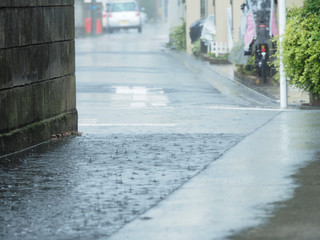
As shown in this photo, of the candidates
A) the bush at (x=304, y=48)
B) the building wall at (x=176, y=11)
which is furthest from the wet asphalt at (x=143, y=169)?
the building wall at (x=176, y=11)

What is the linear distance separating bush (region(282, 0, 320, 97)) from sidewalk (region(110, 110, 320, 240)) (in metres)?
4.45

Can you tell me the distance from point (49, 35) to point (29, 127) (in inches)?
56.1

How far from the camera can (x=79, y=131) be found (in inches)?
573

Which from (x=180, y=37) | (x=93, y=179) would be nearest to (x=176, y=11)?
(x=180, y=37)

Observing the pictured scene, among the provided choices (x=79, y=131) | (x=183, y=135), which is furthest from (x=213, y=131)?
(x=79, y=131)

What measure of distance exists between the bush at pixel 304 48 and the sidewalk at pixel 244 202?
14.6 ft

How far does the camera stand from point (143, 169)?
10.6 metres

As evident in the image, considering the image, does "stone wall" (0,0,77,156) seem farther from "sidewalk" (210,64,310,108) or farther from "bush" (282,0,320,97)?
"sidewalk" (210,64,310,108)

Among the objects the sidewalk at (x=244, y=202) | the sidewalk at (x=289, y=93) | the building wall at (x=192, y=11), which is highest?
the building wall at (x=192, y=11)

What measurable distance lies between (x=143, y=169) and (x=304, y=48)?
6.83m

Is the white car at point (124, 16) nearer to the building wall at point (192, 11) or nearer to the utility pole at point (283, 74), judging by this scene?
the building wall at point (192, 11)

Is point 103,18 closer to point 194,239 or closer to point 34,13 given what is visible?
point 34,13

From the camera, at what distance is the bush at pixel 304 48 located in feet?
54.2

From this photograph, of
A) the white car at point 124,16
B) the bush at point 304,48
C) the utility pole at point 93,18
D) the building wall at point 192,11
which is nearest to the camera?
the bush at point 304,48
